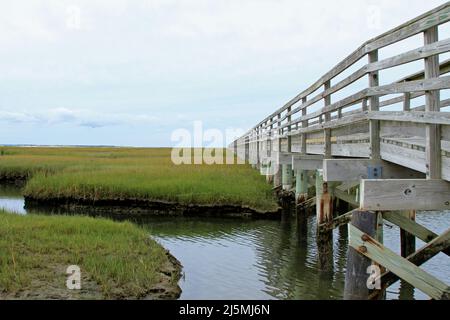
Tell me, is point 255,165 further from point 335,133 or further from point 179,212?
point 335,133

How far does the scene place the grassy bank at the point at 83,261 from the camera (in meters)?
6.41

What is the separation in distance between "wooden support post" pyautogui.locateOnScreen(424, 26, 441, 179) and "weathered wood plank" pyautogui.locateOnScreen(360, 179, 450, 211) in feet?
0.48

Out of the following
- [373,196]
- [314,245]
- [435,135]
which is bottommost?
[314,245]

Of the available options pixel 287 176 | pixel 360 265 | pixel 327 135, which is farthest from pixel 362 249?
pixel 287 176

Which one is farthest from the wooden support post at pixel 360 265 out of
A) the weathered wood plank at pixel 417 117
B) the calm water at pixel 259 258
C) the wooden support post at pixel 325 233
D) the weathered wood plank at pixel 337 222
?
Result: the wooden support post at pixel 325 233

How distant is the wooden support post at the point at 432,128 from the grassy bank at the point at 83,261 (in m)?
3.98

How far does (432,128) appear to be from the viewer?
4.92 meters

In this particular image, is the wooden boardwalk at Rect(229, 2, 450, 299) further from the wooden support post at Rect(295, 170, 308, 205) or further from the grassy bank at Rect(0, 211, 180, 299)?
the wooden support post at Rect(295, 170, 308, 205)

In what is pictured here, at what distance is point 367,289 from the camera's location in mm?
4891

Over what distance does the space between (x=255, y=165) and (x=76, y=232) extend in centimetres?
1700

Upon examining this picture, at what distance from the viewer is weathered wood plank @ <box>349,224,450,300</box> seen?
455cm

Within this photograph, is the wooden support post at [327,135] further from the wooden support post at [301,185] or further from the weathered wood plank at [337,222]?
the wooden support post at [301,185]

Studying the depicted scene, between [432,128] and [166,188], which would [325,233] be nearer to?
[432,128]
